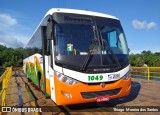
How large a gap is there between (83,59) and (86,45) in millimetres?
517

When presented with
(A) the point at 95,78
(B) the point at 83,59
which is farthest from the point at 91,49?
(A) the point at 95,78

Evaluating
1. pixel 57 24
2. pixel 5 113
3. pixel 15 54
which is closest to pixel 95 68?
pixel 57 24

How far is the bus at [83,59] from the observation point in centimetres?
620

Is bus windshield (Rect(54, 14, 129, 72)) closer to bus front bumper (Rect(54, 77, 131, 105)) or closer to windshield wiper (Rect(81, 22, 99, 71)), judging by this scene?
windshield wiper (Rect(81, 22, 99, 71))

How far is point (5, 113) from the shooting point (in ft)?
24.6

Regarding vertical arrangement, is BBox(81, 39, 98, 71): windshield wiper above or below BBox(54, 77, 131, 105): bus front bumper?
above

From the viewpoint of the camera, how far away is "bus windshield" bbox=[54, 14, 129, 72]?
634 cm

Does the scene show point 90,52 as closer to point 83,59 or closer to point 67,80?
point 83,59

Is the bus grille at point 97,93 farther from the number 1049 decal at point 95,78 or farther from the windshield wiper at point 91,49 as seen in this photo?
the windshield wiper at point 91,49

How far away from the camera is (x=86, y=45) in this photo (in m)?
6.61

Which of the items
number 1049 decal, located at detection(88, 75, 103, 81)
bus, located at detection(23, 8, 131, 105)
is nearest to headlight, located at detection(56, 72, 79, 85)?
bus, located at detection(23, 8, 131, 105)

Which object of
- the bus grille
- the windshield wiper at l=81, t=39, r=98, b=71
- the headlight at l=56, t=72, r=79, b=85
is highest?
the windshield wiper at l=81, t=39, r=98, b=71

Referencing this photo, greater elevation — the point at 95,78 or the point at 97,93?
the point at 95,78

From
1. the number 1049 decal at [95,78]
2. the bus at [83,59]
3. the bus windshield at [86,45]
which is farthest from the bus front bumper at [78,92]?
the bus windshield at [86,45]
